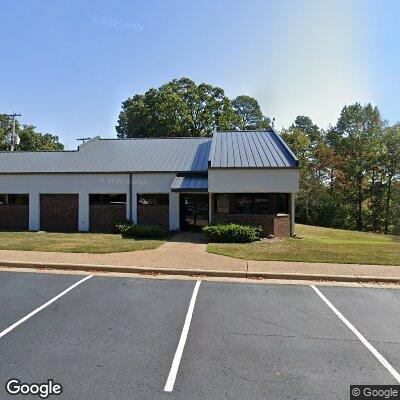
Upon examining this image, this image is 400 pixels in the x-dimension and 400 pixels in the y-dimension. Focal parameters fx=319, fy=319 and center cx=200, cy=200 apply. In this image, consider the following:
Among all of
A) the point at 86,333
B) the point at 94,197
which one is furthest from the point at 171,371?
the point at 94,197

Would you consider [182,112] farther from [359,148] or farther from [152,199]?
[152,199]

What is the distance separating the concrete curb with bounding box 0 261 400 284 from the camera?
8.69m

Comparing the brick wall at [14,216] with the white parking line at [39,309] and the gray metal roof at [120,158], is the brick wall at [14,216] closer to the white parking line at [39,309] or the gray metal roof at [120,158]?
the gray metal roof at [120,158]

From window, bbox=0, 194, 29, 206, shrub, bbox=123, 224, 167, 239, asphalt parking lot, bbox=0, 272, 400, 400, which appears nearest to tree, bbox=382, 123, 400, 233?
shrub, bbox=123, 224, 167, 239

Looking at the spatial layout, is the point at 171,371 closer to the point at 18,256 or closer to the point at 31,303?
the point at 31,303

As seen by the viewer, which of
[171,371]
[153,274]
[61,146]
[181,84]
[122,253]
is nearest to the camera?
[171,371]

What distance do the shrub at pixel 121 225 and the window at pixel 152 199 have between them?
58.2 inches

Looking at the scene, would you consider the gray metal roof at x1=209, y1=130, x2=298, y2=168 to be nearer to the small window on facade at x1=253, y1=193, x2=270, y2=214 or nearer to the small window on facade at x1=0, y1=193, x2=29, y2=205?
the small window on facade at x1=253, y1=193, x2=270, y2=214

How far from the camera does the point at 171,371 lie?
416 centimetres

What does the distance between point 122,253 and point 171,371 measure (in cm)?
762

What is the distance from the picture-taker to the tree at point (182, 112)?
38.8 meters

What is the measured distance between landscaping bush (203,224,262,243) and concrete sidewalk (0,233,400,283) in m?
3.05

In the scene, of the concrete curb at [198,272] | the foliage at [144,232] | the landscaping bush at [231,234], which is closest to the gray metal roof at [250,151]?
the landscaping bush at [231,234]

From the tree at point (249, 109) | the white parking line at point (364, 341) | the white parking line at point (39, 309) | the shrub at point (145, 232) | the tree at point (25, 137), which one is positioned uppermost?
the tree at point (249, 109)
